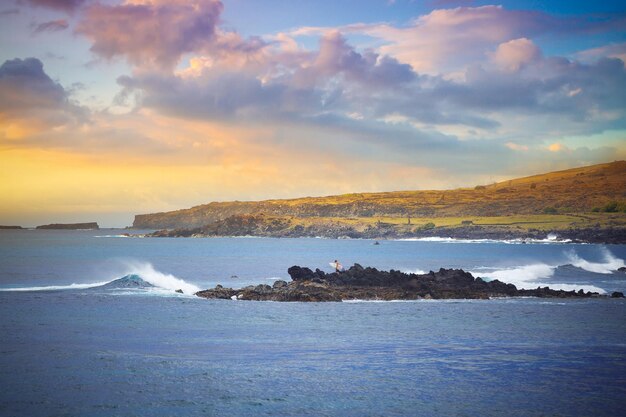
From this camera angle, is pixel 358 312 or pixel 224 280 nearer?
pixel 358 312

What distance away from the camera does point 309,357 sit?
26516mm

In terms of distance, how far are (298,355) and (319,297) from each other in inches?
775

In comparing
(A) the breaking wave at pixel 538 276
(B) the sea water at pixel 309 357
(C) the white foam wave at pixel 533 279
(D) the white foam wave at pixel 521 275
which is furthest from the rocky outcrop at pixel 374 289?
(D) the white foam wave at pixel 521 275

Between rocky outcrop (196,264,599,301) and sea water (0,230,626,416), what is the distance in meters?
2.55

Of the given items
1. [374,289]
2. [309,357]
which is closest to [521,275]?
[374,289]

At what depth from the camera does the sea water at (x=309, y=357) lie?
782 inches

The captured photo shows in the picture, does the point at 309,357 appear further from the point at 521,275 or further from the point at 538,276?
the point at 538,276

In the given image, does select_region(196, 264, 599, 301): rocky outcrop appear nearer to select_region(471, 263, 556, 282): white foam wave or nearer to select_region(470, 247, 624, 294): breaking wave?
select_region(470, 247, 624, 294): breaking wave

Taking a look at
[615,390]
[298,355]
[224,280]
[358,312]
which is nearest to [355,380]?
[298,355]

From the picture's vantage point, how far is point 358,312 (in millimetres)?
40219

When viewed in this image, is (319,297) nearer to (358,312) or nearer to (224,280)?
(358,312)

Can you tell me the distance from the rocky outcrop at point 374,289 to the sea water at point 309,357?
2.55 metres

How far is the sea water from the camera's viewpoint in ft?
65.2

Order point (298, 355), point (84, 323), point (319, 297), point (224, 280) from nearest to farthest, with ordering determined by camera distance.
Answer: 1. point (298, 355)
2. point (84, 323)
3. point (319, 297)
4. point (224, 280)
